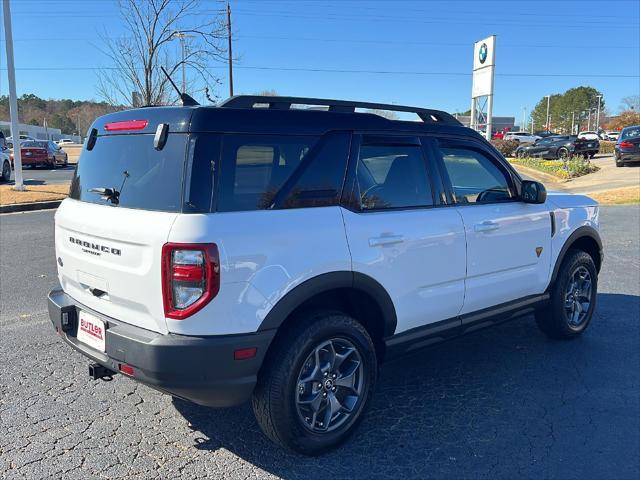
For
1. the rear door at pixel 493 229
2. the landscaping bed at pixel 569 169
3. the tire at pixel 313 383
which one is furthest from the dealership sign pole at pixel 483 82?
the tire at pixel 313 383

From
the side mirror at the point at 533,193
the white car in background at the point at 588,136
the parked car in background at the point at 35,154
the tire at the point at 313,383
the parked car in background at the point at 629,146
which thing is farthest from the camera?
the white car in background at the point at 588,136

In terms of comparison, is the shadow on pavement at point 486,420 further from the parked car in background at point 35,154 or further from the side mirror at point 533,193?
the parked car in background at point 35,154

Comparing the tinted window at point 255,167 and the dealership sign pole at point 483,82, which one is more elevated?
the dealership sign pole at point 483,82

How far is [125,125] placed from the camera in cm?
312

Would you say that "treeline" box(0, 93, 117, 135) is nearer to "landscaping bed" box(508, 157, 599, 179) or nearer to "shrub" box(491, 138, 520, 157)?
"shrub" box(491, 138, 520, 157)

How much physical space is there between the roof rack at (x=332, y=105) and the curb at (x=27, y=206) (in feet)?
41.5

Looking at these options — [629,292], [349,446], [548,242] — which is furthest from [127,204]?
[629,292]

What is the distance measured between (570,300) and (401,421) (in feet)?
7.61

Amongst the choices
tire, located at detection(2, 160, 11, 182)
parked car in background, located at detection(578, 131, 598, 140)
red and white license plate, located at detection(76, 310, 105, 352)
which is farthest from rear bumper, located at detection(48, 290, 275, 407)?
parked car in background, located at detection(578, 131, 598, 140)

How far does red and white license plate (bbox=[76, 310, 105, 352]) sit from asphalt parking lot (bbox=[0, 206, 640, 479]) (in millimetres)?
603

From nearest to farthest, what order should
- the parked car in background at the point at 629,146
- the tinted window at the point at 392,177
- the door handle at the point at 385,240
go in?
the door handle at the point at 385,240, the tinted window at the point at 392,177, the parked car in background at the point at 629,146

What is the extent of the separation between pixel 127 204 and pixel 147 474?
1.43 m

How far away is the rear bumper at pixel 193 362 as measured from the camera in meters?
2.59

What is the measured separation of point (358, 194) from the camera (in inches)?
127
